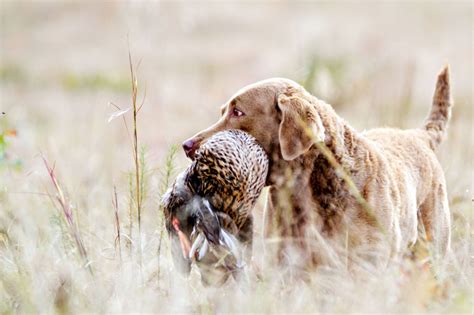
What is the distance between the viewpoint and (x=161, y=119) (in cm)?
1281

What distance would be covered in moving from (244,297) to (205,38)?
17.6 metres

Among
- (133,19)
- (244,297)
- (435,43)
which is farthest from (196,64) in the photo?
(244,297)

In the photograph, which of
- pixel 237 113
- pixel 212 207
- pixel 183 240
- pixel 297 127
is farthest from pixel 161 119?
pixel 183 240

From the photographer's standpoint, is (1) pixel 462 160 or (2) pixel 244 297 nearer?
(2) pixel 244 297

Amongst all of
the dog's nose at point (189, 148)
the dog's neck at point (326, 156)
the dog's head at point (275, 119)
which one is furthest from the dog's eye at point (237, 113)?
the dog's nose at point (189, 148)

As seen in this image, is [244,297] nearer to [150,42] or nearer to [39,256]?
[39,256]

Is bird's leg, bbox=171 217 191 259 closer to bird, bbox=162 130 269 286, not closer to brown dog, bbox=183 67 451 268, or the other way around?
bird, bbox=162 130 269 286

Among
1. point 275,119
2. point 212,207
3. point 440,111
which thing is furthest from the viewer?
point 440,111

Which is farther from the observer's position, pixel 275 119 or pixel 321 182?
pixel 275 119

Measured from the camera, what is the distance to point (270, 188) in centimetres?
529

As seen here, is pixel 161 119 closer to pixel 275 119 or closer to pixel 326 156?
pixel 275 119

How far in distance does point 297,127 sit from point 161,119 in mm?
7990

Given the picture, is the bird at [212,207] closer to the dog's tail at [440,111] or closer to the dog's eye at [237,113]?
the dog's eye at [237,113]

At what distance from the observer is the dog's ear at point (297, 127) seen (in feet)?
16.1
